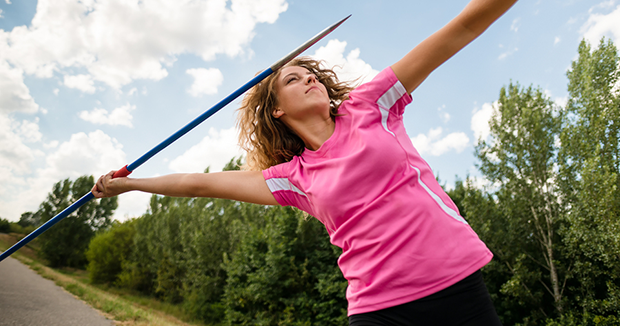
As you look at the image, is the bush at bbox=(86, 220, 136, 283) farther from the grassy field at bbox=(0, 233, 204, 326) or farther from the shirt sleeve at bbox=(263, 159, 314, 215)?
the shirt sleeve at bbox=(263, 159, 314, 215)

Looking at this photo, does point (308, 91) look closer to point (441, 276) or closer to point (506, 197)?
point (441, 276)

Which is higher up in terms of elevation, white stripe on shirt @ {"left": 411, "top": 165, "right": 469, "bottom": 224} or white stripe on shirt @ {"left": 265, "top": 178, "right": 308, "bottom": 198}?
white stripe on shirt @ {"left": 265, "top": 178, "right": 308, "bottom": 198}

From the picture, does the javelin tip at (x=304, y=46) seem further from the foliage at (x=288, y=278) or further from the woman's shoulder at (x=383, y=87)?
the foliage at (x=288, y=278)

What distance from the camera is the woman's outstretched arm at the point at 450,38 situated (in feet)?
4.79

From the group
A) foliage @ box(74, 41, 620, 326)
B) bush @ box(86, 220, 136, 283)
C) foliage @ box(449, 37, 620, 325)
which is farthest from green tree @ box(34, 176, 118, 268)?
foliage @ box(449, 37, 620, 325)

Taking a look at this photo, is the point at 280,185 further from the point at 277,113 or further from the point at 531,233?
the point at 531,233

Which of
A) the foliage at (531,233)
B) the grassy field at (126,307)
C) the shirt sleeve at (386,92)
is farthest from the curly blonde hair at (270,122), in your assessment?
the grassy field at (126,307)

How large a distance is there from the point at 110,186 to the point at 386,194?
1953mm

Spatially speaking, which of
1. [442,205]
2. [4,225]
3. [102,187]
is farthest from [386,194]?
[4,225]

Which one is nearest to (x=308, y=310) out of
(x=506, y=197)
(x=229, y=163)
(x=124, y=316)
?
(x=124, y=316)

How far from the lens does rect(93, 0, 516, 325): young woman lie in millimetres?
1346

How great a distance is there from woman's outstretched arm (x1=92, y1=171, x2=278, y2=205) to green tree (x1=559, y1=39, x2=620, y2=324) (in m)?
7.01

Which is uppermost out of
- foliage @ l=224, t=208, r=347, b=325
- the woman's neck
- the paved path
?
the woman's neck

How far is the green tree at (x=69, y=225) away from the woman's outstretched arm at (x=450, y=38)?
122 ft
